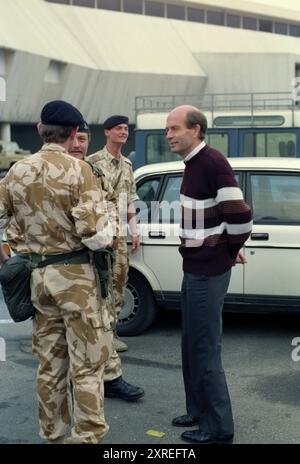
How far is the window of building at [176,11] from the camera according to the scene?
159 feet

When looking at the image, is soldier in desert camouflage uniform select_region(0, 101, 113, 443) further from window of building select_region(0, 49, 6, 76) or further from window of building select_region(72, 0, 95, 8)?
window of building select_region(72, 0, 95, 8)

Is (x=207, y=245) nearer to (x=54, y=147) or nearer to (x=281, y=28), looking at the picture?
(x=54, y=147)

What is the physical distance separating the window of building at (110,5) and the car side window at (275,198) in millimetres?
41268

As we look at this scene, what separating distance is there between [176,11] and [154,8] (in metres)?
2.47

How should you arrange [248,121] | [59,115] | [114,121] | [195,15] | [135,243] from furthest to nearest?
1. [195,15]
2. [248,121]
3. [135,243]
4. [114,121]
5. [59,115]

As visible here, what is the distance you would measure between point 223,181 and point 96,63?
3698 centimetres

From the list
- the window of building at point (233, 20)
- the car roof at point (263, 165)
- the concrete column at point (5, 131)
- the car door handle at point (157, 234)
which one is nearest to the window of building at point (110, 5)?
the window of building at point (233, 20)

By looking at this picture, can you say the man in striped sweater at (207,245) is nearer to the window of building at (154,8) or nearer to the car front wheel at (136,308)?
the car front wheel at (136,308)

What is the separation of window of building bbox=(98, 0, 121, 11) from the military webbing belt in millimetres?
43384

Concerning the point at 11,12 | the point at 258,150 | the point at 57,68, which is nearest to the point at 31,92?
the point at 57,68

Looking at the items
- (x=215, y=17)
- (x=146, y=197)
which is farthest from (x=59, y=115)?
(x=215, y=17)

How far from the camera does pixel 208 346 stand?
3484 millimetres

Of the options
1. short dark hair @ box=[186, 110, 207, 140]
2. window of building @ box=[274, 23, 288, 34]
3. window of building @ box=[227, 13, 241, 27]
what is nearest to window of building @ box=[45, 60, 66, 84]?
window of building @ box=[227, 13, 241, 27]
